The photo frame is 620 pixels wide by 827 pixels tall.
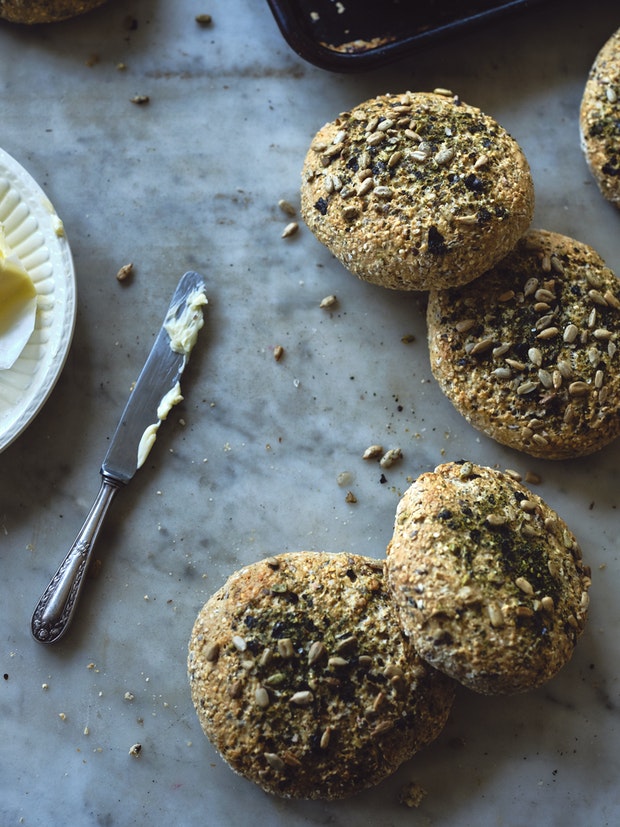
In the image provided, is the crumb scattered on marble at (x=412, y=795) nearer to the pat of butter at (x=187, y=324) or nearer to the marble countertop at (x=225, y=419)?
the marble countertop at (x=225, y=419)

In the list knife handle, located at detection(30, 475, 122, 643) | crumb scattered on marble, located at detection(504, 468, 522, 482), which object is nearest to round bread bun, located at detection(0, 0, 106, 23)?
knife handle, located at detection(30, 475, 122, 643)

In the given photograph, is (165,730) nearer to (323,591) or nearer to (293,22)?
(323,591)

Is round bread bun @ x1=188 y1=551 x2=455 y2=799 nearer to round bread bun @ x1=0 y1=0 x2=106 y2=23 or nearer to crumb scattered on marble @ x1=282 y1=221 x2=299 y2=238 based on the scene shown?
crumb scattered on marble @ x1=282 y1=221 x2=299 y2=238

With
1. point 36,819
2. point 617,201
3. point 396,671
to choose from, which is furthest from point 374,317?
point 36,819

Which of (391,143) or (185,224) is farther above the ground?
(391,143)

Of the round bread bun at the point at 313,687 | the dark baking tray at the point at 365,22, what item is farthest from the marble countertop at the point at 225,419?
the round bread bun at the point at 313,687

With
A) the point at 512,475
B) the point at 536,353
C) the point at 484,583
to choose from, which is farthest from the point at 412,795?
the point at 536,353

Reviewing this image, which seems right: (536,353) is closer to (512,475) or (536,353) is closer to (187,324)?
(512,475)
